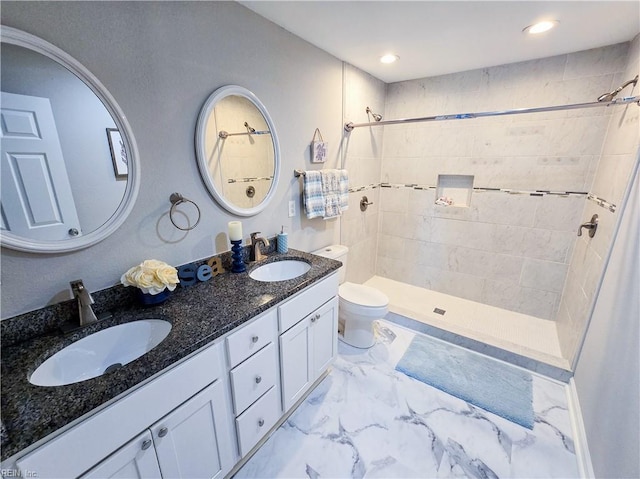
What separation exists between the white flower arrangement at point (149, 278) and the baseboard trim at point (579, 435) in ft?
7.06

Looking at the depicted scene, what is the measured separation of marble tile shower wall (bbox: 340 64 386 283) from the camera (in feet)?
7.80

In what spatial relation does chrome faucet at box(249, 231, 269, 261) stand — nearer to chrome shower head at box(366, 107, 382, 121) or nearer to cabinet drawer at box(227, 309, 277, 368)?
cabinet drawer at box(227, 309, 277, 368)

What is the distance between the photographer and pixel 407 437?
4.88 feet

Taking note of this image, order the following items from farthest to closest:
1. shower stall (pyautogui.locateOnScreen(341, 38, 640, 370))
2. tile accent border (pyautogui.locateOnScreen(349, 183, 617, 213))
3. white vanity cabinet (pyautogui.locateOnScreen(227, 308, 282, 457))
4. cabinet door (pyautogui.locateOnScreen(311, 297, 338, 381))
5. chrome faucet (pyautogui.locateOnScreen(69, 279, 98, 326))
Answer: shower stall (pyautogui.locateOnScreen(341, 38, 640, 370)), tile accent border (pyautogui.locateOnScreen(349, 183, 617, 213)), cabinet door (pyautogui.locateOnScreen(311, 297, 338, 381)), white vanity cabinet (pyautogui.locateOnScreen(227, 308, 282, 457)), chrome faucet (pyautogui.locateOnScreen(69, 279, 98, 326))

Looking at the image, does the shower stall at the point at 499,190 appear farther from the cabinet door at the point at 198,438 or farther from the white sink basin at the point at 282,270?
the cabinet door at the point at 198,438

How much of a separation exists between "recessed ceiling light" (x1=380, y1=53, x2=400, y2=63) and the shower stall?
0.27m

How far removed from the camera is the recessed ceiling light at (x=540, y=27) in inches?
61.4

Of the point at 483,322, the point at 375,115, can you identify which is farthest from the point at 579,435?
the point at 375,115

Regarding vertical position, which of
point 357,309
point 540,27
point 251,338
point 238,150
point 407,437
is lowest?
point 407,437

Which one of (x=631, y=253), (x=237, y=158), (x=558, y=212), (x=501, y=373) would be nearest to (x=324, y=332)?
(x=237, y=158)

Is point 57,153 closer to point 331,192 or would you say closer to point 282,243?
point 282,243

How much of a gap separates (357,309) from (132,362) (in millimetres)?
1497

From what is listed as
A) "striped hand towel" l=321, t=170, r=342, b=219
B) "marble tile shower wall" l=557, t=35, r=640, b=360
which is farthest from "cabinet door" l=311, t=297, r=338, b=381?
"marble tile shower wall" l=557, t=35, r=640, b=360

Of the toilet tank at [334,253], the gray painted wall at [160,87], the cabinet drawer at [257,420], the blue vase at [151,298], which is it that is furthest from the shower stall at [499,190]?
the blue vase at [151,298]
